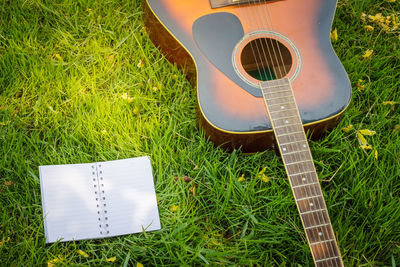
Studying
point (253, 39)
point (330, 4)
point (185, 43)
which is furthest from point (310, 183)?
point (330, 4)

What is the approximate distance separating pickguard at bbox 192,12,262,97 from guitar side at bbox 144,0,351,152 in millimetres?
18

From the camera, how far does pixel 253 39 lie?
1.73m

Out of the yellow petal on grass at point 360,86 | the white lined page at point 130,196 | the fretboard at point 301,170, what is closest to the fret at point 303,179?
the fretboard at point 301,170

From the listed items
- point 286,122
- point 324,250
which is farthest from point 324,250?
point 286,122

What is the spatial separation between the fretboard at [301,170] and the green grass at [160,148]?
217 millimetres

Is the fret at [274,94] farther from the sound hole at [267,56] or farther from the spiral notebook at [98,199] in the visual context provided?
the spiral notebook at [98,199]

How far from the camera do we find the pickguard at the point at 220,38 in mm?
1650

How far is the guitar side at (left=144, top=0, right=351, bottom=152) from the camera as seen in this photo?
157 centimetres

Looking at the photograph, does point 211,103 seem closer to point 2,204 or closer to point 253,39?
point 253,39

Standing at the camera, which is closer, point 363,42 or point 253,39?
point 253,39

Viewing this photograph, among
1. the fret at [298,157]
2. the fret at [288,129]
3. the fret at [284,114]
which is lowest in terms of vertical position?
the fret at [298,157]

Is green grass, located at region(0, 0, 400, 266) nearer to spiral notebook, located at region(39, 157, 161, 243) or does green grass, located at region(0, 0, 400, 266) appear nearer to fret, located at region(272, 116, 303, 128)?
spiral notebook, located at region(39, 157, 161, 243)

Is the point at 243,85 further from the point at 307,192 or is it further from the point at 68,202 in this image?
the point at 68,202

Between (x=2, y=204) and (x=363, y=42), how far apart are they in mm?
2059
